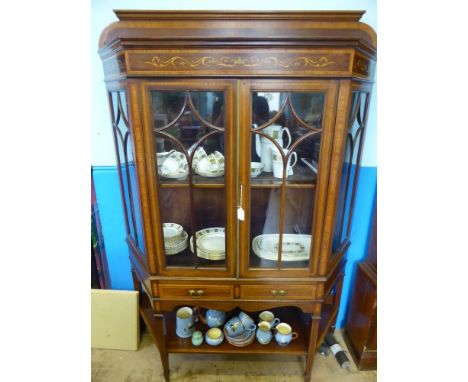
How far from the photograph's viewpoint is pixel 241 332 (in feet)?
4.16

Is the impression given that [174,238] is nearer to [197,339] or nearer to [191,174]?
[191,174]

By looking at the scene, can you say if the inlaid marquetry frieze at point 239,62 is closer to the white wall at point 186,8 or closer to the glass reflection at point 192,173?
the glass reflection at point 192,173

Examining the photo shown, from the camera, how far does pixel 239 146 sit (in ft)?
2.85

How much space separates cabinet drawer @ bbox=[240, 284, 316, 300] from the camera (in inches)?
41.4

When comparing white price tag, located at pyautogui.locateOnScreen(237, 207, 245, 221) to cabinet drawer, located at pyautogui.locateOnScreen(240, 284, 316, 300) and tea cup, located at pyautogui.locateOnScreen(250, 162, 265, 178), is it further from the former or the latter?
cabinet drawer, located at pyautogui.locateOnScreen(240, 284, 316, 300)

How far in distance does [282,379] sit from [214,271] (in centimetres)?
70

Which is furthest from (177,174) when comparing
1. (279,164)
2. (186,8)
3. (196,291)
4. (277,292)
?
(186,8)

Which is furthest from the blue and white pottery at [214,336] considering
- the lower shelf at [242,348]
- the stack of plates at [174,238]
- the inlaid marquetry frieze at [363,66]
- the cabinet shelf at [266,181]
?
the inlaid marquetry frieze at [363,66]

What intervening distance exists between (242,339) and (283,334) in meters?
0.19

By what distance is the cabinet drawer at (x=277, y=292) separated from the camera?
1051 millimetres

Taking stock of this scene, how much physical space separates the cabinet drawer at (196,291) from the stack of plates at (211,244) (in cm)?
12

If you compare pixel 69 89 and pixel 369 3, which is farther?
pixel 369 3
